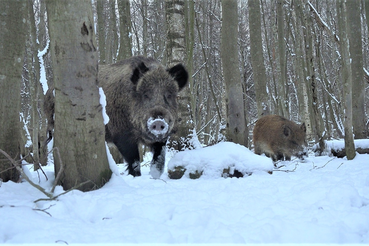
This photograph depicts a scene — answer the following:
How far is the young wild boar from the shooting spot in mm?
8539

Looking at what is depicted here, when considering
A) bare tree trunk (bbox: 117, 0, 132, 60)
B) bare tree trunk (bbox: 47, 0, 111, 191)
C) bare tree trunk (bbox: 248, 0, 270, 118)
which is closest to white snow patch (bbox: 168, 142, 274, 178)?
bare tree trunk (bbox: 47, 0, 111, 191)

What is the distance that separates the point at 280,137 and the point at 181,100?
3704mm

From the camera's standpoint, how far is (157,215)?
2.48 metres

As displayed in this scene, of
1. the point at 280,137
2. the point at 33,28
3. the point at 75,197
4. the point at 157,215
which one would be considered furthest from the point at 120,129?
the point at 33,28

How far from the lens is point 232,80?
6.50 m

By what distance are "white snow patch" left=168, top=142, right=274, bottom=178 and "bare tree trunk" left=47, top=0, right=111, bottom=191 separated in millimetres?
1705

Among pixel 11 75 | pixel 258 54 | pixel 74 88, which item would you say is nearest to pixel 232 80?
pixel 258 54

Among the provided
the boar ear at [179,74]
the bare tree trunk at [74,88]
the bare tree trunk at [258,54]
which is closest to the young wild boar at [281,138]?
the bare tree trunk at [258,54]

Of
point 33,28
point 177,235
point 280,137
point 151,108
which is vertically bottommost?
point 280,137

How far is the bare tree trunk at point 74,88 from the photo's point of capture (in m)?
3.17

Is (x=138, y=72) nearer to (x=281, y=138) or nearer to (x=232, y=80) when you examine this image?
(x=232, y=80)

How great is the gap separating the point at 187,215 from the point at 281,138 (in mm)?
6688

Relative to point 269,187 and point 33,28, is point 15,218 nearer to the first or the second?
point 269,187

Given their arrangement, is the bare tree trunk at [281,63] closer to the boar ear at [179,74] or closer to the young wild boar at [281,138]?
the young wild boar at [281,138]
